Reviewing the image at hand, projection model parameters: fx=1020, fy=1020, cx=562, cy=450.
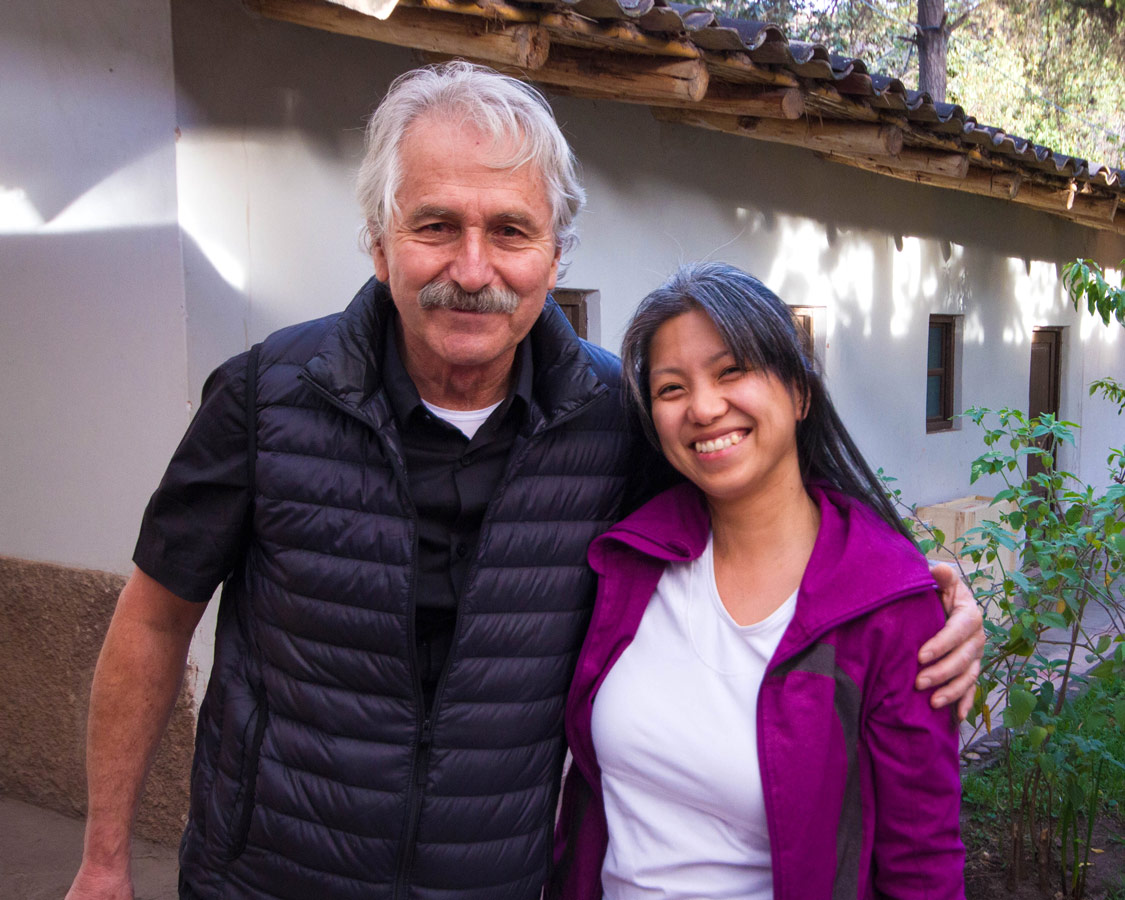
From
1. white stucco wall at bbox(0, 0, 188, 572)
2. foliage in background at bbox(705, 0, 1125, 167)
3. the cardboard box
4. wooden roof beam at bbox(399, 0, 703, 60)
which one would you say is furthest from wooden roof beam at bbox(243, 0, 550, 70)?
foliage in background at bbox(705, 0, 1125, 167)

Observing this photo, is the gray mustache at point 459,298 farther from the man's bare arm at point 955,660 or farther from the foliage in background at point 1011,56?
the foliage in background at point 1011,56

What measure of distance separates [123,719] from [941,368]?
8.27 m

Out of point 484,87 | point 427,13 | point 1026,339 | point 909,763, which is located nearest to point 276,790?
point 909,763

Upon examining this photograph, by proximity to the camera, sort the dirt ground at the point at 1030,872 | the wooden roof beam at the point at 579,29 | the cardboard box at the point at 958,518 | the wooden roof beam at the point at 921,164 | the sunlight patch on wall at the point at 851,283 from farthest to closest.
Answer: the cardboard box at the point at 958,518 < the sunlight patch on wall at the point at 851,283 < the wooden roof beam at the point at 921,164 < the dirt ground at the point at 1030,872 < the wooden roof beam at the point at 579,29

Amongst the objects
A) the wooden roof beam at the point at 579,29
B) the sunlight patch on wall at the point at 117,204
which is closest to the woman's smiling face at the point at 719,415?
the wooden roof beam at the point at 579,29

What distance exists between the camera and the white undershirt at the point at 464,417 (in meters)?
1.78

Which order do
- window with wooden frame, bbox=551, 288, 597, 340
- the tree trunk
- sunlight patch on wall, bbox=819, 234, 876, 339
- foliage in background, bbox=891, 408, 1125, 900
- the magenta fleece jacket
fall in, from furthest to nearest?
the tree trunk
sunlight patch on wall, bbox=819, 234, 876, 339
window with wooden frame, bbox=551, 288, 597, 340
foliage in background, bbox=891, 408, 1125, 900
the magenta fleece jacket

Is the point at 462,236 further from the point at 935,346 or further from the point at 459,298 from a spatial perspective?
the point at 935,346

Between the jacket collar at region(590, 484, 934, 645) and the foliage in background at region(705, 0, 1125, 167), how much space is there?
18.7m

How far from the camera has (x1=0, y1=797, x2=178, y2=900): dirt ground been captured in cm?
343

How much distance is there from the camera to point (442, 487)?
172cm

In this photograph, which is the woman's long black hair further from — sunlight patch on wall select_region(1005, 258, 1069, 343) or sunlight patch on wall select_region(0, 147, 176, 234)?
sunlight patch on wall select_region(1005, 258, 1069, 343)

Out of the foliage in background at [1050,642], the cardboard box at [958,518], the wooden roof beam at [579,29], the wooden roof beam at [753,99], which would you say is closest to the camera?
the foliage in background at [1050,642]

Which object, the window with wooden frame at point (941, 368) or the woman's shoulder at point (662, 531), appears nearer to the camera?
the woman's shoulder at point (662, 531)
